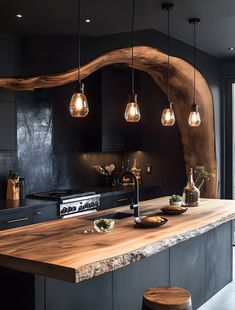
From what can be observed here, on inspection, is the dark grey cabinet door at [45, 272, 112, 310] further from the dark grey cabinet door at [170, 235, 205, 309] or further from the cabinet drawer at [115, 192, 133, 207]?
the cabinet drawer at [115, 192, 133, 207]

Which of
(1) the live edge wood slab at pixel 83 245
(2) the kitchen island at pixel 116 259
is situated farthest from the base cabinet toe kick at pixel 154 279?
(1) the live edge wood slab at pixel 83 245

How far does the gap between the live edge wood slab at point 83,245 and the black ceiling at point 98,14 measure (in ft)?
6.01

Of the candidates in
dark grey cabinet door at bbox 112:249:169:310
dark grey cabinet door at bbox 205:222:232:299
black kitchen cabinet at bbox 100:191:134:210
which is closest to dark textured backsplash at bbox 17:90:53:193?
black kitchen cabinet at bbox 100:191:134:210

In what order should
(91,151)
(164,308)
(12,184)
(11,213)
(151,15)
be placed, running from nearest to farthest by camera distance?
(164,308) → (151,15) → (11,213) → (12,184) → (91,151)

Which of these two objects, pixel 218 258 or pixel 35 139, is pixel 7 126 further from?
pixel 218 258

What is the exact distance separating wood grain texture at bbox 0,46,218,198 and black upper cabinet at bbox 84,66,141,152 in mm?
667

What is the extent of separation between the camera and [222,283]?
180 inches

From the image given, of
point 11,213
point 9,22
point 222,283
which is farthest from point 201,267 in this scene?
point 9,22

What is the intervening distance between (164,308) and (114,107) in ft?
14.2

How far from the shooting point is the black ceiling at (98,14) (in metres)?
3.54

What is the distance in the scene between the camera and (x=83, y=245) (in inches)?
104

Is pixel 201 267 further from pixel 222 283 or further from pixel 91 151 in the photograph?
pixel 91 151

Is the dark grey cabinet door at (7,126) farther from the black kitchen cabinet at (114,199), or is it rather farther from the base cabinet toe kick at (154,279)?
the base cabinet toe kick at (154,279)

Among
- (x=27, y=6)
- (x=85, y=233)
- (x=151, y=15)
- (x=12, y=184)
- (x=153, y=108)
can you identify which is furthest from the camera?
(x=153, y=108)
